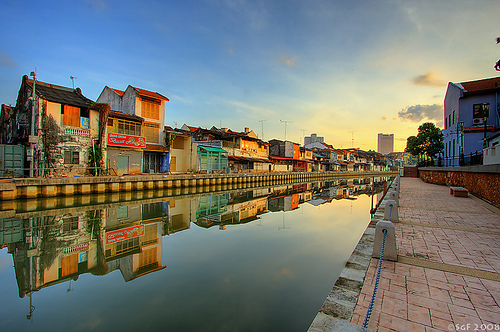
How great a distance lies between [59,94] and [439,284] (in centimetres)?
2625

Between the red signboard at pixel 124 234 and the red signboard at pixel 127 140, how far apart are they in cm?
1420

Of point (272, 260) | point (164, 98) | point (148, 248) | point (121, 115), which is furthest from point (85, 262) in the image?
point (164, 98)

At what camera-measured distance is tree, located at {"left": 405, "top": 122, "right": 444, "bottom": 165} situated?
107 ft

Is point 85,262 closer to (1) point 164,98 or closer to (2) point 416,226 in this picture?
(2) point 416,226

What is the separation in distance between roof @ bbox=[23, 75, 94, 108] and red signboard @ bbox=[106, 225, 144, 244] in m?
Result: 15.3

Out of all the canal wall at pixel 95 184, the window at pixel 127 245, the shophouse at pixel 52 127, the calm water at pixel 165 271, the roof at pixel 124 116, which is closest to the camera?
the calm water at pixel 165 271

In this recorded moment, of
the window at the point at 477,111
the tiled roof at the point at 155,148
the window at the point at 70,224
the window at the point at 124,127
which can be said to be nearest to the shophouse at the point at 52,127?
the window at the point at 124,127

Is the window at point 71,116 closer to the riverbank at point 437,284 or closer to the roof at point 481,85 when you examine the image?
the riverbank at point 437,284

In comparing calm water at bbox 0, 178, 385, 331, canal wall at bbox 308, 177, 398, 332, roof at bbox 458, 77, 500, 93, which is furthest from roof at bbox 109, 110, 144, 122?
roof at bbox 458, 77, 500, 93

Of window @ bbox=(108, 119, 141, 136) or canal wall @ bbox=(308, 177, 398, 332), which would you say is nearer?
canal wall @ bbox=(308, 177, 398, 332)

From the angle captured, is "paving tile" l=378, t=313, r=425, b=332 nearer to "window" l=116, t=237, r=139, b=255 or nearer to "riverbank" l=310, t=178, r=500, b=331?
"riverbank" l=310, t=178, r=500, b=331

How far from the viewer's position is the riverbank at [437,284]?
280cm

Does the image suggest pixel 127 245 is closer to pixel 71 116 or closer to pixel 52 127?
pixel 52 127

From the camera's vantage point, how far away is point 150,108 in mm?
25531
